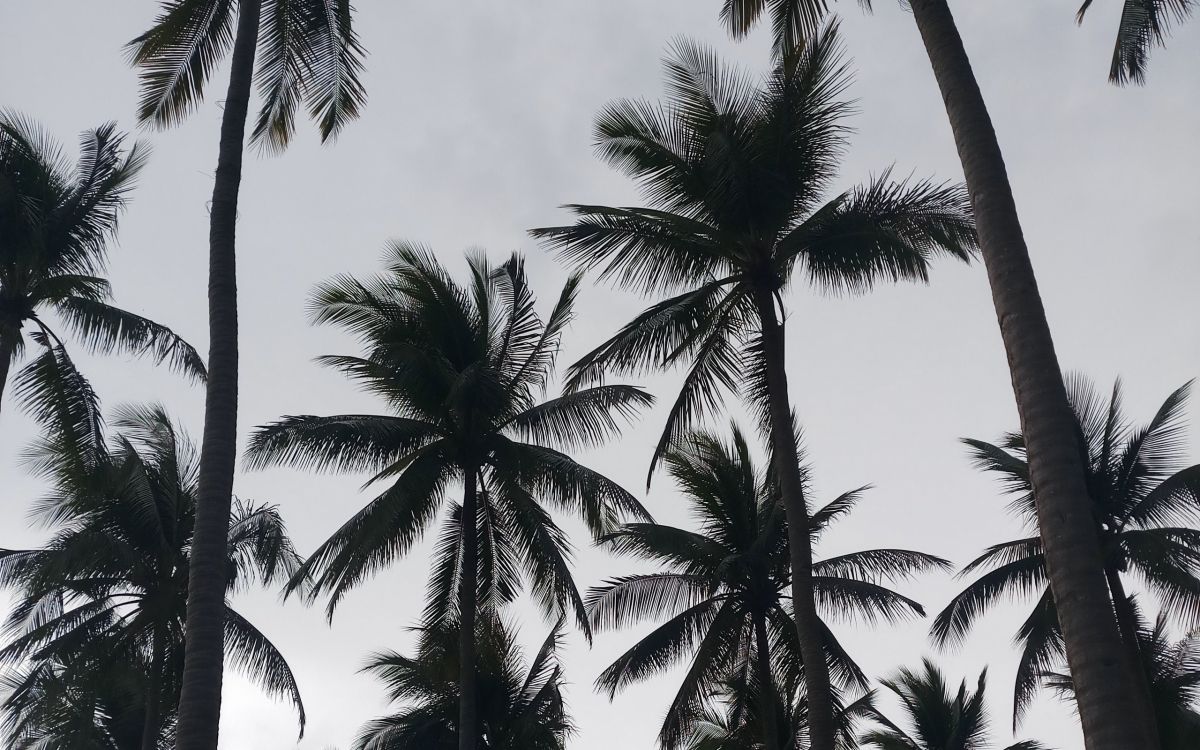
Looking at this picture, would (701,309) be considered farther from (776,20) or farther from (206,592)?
(206,592)

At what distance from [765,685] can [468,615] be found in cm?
541

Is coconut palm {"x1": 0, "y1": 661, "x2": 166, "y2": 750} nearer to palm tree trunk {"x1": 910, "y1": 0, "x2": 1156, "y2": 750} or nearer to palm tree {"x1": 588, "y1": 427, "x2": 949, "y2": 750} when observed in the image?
palm tree {"x1": 588, "y1": 427, "x2": 949, "y2": 750}

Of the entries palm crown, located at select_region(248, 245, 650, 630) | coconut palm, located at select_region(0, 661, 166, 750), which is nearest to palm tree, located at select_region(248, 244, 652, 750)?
palm crown, located at select_region(248, 245, 650, 630)

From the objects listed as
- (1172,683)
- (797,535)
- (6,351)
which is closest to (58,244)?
(6,351)

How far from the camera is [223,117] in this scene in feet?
46.6

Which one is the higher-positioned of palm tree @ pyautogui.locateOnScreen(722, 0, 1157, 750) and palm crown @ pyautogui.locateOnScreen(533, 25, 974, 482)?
palm crown @ pyautogui.locateOnScreen(533, 25, 974, 482)

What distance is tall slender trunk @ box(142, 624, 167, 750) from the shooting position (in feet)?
72.4

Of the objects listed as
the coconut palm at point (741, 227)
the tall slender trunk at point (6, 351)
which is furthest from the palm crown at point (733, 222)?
the tall slender trunk at point (6, 351)

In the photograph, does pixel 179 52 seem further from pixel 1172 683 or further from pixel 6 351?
pixel 1172 683

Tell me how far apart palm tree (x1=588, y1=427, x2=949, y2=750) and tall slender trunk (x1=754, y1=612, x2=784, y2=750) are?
2 centimetres

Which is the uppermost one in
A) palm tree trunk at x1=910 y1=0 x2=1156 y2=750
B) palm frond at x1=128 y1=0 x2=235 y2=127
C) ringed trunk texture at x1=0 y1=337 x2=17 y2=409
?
palm frond at x1=128 y1=0 x2=235 y2=127

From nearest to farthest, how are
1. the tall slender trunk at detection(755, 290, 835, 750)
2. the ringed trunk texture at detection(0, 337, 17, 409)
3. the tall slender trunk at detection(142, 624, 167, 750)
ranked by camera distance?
the tall slender trunk at detection(755, 290, 835, 750) < the ringed trunk texture at detection(0, 337, 17, 409) < the tall slender trunk at detection(142, 624, 167, 750)

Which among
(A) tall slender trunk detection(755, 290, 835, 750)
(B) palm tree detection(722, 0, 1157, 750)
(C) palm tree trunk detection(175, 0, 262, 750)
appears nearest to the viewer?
(B) palm tree detection(722, 0, 1157, 750)

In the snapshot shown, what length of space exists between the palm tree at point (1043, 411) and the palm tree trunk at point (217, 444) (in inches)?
290
